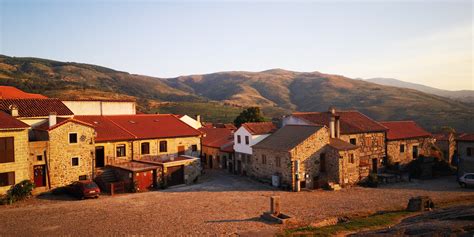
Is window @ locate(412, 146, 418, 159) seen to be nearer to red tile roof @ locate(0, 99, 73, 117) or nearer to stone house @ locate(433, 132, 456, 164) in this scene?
stone house @ locate(433, 132, 456, 164)

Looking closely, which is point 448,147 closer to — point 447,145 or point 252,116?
point 447,145

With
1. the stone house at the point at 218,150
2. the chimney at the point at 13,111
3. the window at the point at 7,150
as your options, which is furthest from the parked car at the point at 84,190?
the stone house at the point at 218,150

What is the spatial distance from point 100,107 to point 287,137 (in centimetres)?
2333

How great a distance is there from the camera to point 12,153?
28.8 m

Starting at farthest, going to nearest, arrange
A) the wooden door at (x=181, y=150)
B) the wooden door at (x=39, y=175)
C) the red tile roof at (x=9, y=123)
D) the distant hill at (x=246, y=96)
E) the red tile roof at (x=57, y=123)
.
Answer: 1. the distant hill at (x=246, y=96)
2. the wooden door at (x=181, y=150)
3. the red tile roof at (x=57, y=123)
4. the wooden door at (x=39, y=175)
5. the red tile roof at (x=9, y=123)

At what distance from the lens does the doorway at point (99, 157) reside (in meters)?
34.8

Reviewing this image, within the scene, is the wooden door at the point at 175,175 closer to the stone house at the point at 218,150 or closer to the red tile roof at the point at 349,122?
the stone house at the point at 218,150

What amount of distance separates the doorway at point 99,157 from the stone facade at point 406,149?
30.8 meters

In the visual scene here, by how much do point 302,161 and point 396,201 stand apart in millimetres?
8455

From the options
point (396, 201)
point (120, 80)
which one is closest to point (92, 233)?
point (396, 201)

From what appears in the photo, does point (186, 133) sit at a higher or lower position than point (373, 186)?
higher

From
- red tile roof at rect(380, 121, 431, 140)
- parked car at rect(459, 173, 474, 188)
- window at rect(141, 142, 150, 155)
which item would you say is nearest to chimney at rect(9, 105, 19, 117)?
window at rect(141, 142, 150, 155)

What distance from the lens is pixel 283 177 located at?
111 ft

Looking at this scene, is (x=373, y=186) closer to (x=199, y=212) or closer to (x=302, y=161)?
(x=302, y=161)
